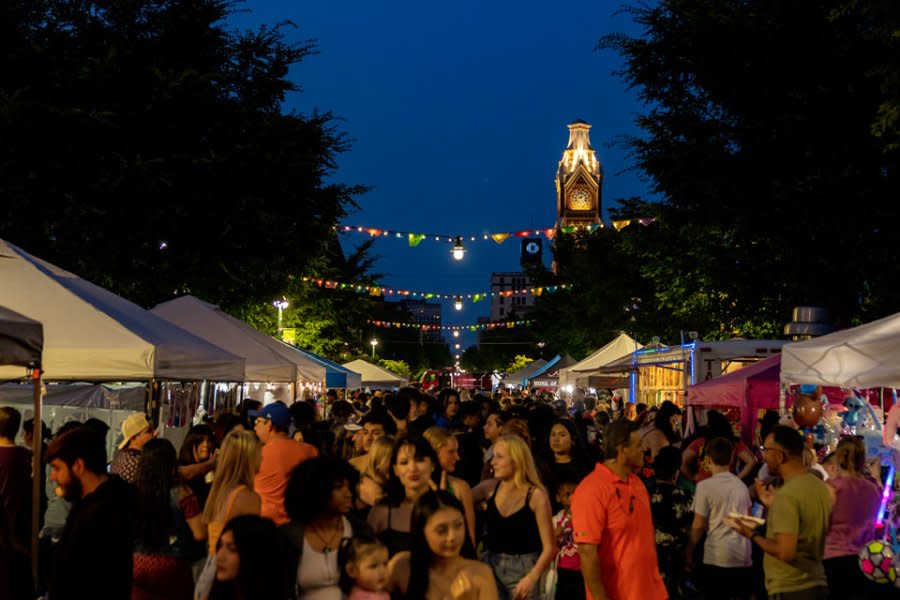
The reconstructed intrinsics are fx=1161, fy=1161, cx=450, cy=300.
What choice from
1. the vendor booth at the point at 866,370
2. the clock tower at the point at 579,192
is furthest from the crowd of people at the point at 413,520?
the clock tower at the point at 579,192

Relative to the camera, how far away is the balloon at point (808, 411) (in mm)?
13070

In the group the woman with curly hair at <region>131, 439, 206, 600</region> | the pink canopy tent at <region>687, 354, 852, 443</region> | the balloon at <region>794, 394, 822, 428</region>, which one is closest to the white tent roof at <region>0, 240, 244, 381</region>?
the woman with curly hair at <region>131, 439, 206, 600</region>

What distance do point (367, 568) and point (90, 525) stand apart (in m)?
1.49

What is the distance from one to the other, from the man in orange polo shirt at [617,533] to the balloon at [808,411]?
6905 mm

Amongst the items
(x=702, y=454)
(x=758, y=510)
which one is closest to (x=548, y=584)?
(x=758, y=510)

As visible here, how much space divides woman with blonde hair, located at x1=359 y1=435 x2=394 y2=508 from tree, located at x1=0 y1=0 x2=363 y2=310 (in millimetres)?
14287

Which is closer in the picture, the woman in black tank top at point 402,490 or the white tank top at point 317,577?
the white tank top at point 317,577

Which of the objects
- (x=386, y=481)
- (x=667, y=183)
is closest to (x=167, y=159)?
(x=667, y=183)

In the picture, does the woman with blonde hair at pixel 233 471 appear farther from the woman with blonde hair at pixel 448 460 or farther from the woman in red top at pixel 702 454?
the woman in red top at pixel 702 454

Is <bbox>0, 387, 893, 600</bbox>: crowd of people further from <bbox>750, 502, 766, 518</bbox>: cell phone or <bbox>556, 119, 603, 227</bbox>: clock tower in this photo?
<bbox>556, 119, 603, 227</bbox>: clock tower

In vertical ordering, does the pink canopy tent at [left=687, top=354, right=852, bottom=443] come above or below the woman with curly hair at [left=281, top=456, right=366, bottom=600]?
above

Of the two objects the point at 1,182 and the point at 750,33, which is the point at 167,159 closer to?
the point at 1,182

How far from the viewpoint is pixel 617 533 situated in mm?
6613

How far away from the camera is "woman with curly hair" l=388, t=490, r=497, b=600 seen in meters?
4.97
